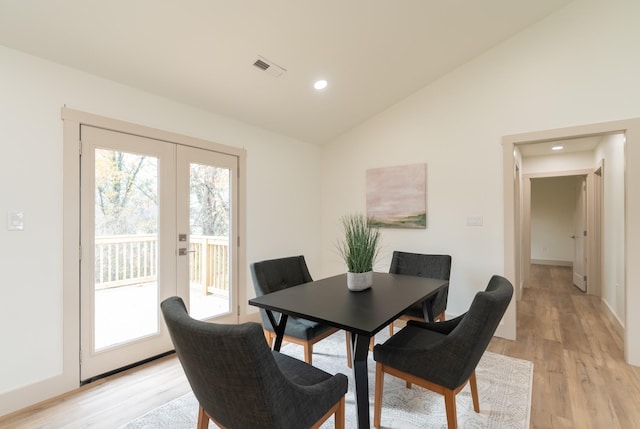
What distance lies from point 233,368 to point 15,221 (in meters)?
1.96

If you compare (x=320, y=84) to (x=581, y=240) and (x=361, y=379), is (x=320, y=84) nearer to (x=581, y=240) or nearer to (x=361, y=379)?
(x=361, y=379)

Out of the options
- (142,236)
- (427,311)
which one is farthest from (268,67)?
(427,311)

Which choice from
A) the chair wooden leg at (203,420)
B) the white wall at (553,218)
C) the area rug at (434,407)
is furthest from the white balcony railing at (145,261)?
the white wall at (553,218)

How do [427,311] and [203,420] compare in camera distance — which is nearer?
[203,420]

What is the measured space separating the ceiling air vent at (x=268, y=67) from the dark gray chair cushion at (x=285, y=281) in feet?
5.48

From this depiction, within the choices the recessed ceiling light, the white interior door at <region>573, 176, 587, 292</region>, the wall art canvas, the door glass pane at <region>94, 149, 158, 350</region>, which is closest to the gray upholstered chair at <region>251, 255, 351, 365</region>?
the door glass pane at <region>94, 149, 158, 350</region>

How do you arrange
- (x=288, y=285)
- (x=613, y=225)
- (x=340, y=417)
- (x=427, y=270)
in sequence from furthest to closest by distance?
(x=613, y=225), (x=427, y=270), (x=288, y=285), (x=340, y=417)

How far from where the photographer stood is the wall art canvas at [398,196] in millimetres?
3578

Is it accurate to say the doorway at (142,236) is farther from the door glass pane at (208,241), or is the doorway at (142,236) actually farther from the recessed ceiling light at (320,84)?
the recessed ceiling light at (320,84)

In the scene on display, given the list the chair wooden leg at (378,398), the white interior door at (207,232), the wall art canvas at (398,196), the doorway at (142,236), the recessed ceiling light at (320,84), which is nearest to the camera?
the chair wooden leg at (378,398)

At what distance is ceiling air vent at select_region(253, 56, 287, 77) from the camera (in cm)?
257

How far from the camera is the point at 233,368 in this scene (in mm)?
999

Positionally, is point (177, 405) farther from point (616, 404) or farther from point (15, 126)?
point (616, 404)

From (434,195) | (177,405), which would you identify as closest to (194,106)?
(177,405)
